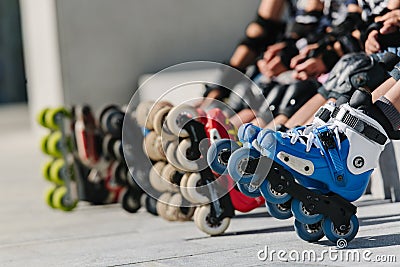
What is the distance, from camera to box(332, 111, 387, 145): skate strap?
419 cm

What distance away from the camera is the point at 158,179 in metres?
5.25

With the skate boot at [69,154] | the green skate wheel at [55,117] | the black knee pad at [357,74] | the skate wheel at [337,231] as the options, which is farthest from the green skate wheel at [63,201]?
the skate wheel at [337,231]

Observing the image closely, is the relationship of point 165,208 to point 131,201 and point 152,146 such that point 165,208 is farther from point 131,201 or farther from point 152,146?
point 131,201

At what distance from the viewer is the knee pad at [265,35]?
6064mm

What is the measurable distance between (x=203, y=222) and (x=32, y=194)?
326 cm

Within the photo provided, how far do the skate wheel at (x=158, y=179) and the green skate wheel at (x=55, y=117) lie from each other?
59.2 inches

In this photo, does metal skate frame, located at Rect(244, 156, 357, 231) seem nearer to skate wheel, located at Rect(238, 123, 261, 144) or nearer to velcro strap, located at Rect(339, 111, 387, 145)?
skate wheel, located at Rect(238, 123, 261, 144)

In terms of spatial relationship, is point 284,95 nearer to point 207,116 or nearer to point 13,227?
point 207,116

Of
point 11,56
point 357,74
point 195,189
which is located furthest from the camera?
point 11,56

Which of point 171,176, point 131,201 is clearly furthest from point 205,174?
point 131,201

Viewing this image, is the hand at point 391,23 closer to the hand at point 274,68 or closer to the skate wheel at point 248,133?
the hand at point 274,68

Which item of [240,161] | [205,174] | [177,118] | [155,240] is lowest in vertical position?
[155,240]

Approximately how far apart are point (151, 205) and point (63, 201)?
0.99 metres

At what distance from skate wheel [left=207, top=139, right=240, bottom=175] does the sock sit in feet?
2.14
